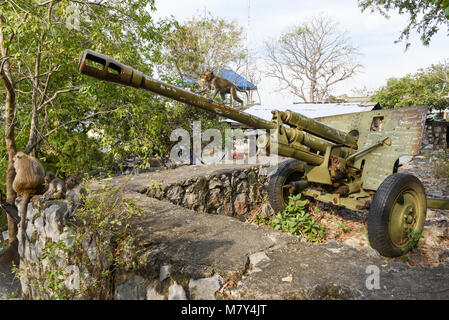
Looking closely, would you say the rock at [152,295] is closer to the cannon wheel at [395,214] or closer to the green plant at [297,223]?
the cannon wheel at [395,214]

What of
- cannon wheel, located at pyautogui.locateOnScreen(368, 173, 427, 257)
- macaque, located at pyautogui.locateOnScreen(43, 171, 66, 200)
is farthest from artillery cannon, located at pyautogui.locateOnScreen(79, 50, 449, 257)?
macaque, located at pyautogui.locateOnScreen(43, 171, 66, 200)

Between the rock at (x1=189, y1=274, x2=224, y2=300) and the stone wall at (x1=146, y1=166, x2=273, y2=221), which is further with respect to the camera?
the stone wall at (x1=146, y1=166, x2=273, y2=221)

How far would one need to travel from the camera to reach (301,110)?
1467 centimetres

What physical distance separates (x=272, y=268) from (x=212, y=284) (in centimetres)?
44

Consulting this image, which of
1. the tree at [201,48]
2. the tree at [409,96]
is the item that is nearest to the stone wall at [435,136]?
the tree at [409,96]

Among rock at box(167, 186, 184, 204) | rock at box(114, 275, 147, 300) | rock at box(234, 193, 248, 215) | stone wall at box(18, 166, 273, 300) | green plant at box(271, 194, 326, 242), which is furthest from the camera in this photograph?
rock at box(234, 193, 248, 215)

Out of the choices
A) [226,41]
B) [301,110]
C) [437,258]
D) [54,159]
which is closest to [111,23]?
[54,159]

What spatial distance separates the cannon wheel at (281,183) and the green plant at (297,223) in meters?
0.14

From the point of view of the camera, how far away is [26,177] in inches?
146

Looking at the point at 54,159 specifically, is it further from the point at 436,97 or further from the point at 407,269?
the point at 436,97

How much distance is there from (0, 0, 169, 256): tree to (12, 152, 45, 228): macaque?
55.8 inches

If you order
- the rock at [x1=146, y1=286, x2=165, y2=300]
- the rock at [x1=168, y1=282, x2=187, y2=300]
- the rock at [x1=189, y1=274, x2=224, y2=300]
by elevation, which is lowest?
the rock at [x1=146, y1=286, x2=165, y2=300]

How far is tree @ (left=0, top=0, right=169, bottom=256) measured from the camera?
4457mm

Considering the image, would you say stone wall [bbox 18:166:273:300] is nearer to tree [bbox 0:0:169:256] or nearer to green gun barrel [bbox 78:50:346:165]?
green gun barrel [bbox 78:50:346:165]
